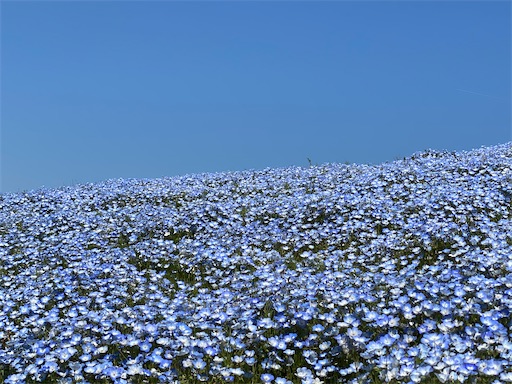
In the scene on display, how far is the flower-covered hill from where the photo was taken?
19.4 ft

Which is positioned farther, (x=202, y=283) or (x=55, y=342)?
(x=202, y=283)

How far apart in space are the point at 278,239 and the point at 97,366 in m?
4.62

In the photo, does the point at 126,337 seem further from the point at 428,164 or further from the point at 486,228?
the point at 428,164

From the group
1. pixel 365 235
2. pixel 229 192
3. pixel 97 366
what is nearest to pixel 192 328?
pixel 97 366

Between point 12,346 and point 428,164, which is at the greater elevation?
point 428,164

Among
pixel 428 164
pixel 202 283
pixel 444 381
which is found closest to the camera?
pixel 444 381

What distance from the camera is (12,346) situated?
6996 mm

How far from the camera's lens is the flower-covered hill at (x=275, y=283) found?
19.4 ft

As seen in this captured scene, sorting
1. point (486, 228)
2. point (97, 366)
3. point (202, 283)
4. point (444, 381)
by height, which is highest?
point (486, 228)

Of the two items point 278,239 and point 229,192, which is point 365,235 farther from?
point 229,192

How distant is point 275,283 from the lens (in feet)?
24.5

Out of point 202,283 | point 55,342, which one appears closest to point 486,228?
point 202,283

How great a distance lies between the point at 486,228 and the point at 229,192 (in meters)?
6.38

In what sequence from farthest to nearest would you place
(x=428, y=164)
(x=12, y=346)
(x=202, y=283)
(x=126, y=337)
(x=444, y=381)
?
(x=428, y=164)
(x=202, y=283)
(x=12, y=346)
(x=126, y=337)
(x=444, y=381)
